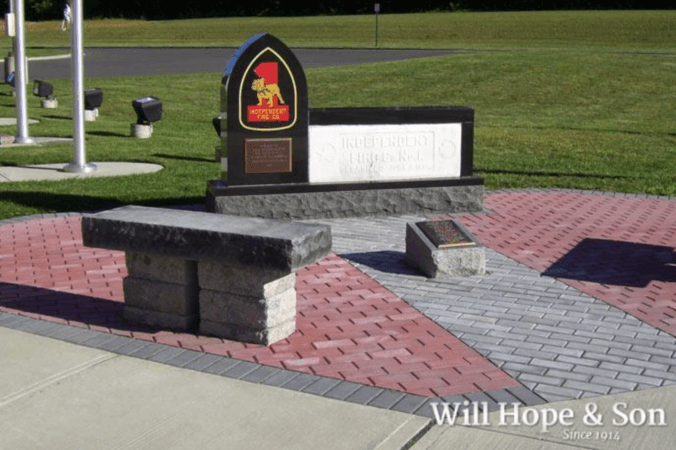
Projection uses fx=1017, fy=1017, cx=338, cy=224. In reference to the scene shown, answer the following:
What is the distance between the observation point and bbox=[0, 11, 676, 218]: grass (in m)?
14.4

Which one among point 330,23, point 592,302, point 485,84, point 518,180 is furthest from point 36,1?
point 592,302

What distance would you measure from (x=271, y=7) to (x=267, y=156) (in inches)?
3136

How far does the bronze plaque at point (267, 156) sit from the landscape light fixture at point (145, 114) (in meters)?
8.49

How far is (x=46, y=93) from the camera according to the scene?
86.0 feet

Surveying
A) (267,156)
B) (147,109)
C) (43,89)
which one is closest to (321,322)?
(267,156)

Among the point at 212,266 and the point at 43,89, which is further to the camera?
the point at 43,89

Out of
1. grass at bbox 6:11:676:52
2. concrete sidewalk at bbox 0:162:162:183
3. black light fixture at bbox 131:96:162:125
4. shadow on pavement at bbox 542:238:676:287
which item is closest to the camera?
shadow on pavement at bbox 542:238:676:287

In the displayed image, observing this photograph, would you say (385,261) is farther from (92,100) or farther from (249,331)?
(92,100)

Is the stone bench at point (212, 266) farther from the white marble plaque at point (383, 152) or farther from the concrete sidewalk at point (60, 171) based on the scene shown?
the concrete sidewalk at point (60, 171)

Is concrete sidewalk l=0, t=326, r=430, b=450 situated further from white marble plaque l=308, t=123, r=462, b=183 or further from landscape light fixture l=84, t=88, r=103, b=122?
landscape light fixture l=84, t=88, r=103, b=122

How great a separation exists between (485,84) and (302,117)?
20418 millimetres

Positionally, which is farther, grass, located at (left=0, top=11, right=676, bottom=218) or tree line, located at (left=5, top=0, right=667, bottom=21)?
tree line, located at (left=5, top=0, right=667, bottom=21)

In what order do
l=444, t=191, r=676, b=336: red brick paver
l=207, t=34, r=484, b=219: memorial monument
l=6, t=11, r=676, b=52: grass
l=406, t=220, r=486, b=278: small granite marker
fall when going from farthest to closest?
l=6, t=11, r=676, b=52: grass
l=207, t=34, r=484, b=219: memorial monument
l=406, t=220, r=486, b=278: small granite marker
l=444, t=191, r=676, b=336: red brick paver

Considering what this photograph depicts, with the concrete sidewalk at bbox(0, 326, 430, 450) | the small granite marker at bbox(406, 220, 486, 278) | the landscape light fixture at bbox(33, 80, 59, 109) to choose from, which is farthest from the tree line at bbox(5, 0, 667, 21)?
the concrete sidewalk at bbox(0, 326, 430, 450)
